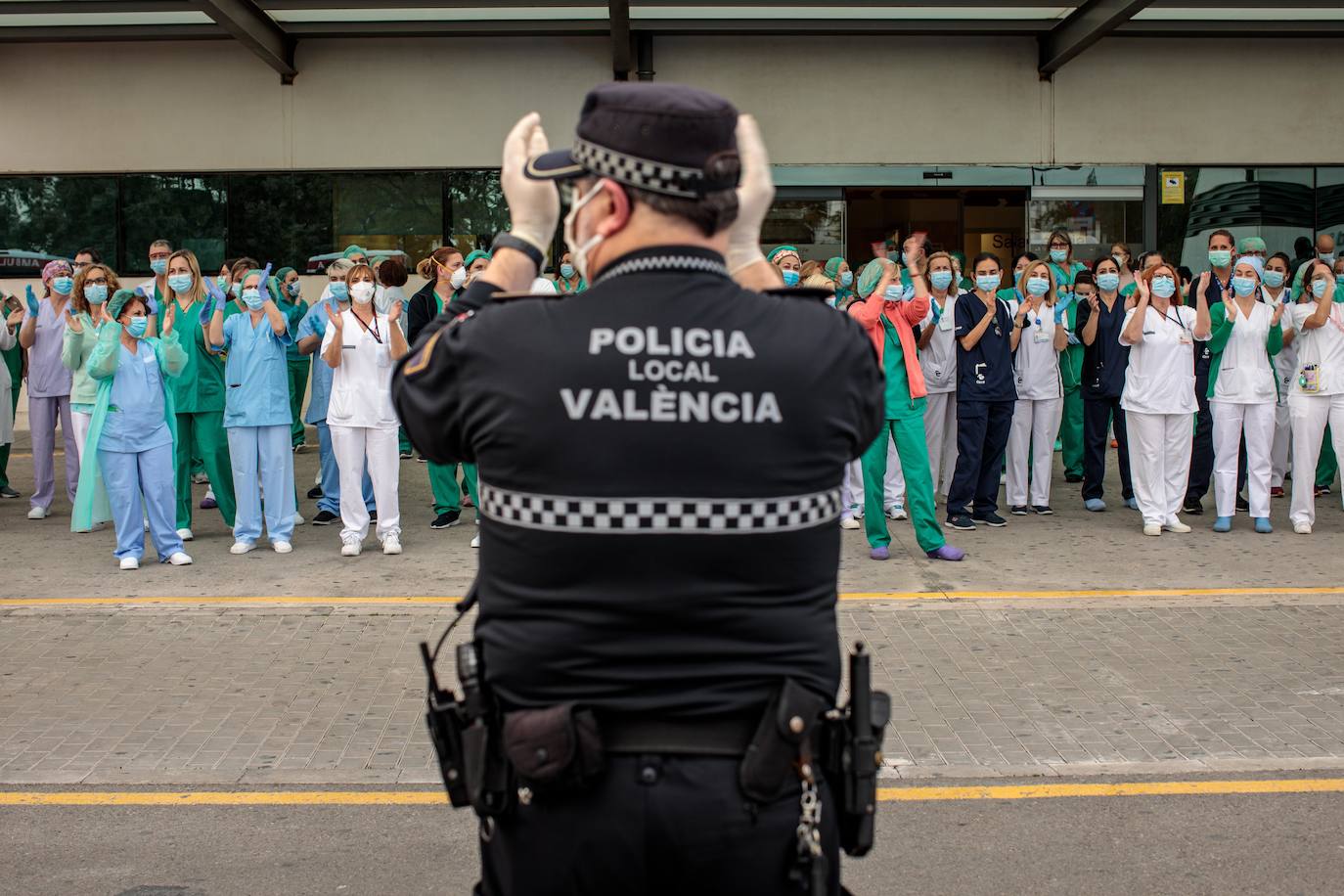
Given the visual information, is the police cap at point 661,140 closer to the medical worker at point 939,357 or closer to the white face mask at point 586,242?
the white face mask at point 586,242

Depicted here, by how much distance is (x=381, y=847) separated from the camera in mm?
4871

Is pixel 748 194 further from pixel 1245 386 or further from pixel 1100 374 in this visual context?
pixel 1100 374

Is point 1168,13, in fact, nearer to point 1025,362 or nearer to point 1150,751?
point 1025,362

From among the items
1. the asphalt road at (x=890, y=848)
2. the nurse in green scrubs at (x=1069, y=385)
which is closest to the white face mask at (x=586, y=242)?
the asphalt road at (x=890, y=848)

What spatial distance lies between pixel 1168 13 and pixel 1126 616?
11.3 metres

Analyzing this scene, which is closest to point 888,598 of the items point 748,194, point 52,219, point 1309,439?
point 1309,439

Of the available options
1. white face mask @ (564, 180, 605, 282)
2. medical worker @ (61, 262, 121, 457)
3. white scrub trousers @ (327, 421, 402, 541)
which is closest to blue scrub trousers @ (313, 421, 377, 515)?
white scrub trousers @ (327, 421, 402, 541)

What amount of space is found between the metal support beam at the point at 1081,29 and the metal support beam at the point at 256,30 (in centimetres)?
910

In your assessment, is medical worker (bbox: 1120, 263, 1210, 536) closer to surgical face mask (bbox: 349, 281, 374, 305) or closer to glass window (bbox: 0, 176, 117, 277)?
surgical face mask (bbox: 349, 281, 374, 305)

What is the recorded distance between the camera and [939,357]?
35.7 feet

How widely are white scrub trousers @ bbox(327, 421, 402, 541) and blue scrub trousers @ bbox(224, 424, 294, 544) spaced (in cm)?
42

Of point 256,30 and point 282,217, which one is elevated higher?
point 256,30

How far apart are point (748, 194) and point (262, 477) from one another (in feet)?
26.9

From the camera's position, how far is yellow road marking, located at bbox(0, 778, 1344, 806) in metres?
5.29
